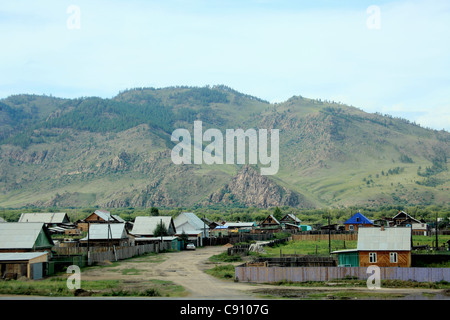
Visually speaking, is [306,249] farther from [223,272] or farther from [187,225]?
[187,225]

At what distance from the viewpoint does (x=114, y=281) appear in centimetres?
4244

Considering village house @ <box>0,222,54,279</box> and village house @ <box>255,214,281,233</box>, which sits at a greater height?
village house @ <box>0,222,54,279</box>

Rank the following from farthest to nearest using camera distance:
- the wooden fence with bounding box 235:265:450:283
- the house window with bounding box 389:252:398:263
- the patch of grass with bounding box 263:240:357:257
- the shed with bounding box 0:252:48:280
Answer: the patch of grass with bounding box 263:240:357:257 < the house window with bounding box 389:252:398:263 < the shed with bounding box 0:252:48:280 < the wooden fence with bounding box 235:265:450:283

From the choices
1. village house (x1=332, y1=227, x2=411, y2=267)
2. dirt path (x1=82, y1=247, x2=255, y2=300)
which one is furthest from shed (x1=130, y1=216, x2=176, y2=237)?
village house (x1=332, y1=227, x2=411, y2=267)

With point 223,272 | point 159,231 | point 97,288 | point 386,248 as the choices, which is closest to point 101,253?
point 223,272

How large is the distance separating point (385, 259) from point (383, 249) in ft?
2.68

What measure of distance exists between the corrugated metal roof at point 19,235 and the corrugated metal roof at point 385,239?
2716 cm

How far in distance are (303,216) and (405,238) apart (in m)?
116

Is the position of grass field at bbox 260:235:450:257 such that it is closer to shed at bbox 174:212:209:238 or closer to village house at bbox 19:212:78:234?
shed at bbox 174:212:209:238

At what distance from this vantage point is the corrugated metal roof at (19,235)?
166ft

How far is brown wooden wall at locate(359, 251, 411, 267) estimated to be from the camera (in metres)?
45.5

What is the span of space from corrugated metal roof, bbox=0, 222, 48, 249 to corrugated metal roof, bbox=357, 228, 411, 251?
27.2 m

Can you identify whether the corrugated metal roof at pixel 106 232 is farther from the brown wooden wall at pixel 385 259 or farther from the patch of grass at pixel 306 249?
the brown wooden wall at pixel 385 259

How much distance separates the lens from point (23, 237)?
2016 inches
